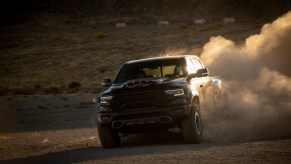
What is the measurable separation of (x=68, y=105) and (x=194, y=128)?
1942 centimetres

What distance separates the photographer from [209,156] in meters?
10.8

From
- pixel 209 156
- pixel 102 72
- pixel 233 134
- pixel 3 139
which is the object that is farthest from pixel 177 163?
pixel 102 72

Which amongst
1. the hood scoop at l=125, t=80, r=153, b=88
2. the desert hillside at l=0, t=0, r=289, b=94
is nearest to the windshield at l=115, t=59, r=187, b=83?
the hood scoop at l=125, t=80, r=153, b=88

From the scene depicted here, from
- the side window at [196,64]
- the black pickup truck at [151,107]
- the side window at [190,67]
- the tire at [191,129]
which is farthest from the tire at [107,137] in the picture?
the side window at [196,64]

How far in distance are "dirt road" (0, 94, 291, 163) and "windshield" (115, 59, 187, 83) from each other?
140 centimetres

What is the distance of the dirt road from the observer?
10.7 m

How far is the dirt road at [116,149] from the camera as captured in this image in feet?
35.2

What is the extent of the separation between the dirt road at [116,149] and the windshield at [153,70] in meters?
1.40

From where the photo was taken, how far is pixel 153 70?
47.0 feet

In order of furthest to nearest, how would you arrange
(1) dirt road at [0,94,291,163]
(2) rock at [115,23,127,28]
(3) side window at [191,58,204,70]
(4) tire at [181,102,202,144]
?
(2) rock at [115,23,127,28] → (3) side window at [191,58,204,70] → (4) tire at [181,102,202,144] → (1) dirt road at [0,94,291,163]

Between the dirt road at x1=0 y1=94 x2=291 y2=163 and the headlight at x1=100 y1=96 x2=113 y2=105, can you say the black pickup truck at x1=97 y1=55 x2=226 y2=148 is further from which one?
the dirt road at x1=0 y1=94 x2=291 y2=163

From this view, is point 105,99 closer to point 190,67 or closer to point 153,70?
point 153,70

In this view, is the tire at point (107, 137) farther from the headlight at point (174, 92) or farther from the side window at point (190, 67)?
the side window at point (190, 67)

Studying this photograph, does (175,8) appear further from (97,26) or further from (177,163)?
(177,163)
